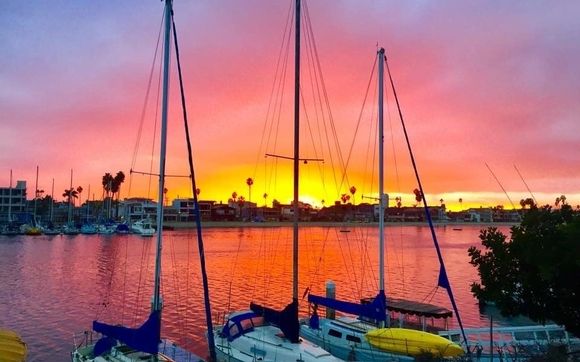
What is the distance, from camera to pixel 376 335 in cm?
2364

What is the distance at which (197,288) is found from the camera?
57344 millimetres

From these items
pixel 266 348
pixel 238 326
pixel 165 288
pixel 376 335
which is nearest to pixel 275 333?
pixel 266 348

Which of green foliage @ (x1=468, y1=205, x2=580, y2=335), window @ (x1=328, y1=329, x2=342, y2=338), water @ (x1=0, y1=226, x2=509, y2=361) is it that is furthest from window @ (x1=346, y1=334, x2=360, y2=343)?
water @ (x1=0, y1=226, x2=509, y2=361)

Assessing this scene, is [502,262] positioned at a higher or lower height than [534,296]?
higher

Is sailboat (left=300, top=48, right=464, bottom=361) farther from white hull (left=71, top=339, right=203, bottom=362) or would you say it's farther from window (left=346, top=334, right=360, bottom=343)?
white hull (left=71, top=339, right=203, bottom=362)

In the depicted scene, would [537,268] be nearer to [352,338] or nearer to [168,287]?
[352,338]

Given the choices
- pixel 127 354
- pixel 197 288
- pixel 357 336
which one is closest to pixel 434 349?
pixel 357 336

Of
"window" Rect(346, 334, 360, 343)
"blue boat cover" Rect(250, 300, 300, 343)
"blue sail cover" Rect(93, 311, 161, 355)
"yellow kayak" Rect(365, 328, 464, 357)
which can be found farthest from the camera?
"window" Rect(346, 334, 360, 343)

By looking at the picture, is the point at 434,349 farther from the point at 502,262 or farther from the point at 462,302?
the point at 462,302

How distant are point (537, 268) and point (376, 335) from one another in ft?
31.3

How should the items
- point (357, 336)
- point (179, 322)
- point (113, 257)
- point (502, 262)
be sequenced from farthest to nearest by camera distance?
point (113, 257) < point (179, 322) < point (357, 336) < point (502, 262)

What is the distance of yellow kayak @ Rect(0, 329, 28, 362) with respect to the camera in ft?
66.3

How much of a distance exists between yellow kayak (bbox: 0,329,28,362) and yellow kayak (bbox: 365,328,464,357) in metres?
15.6

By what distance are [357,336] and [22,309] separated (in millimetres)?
A: 33161
